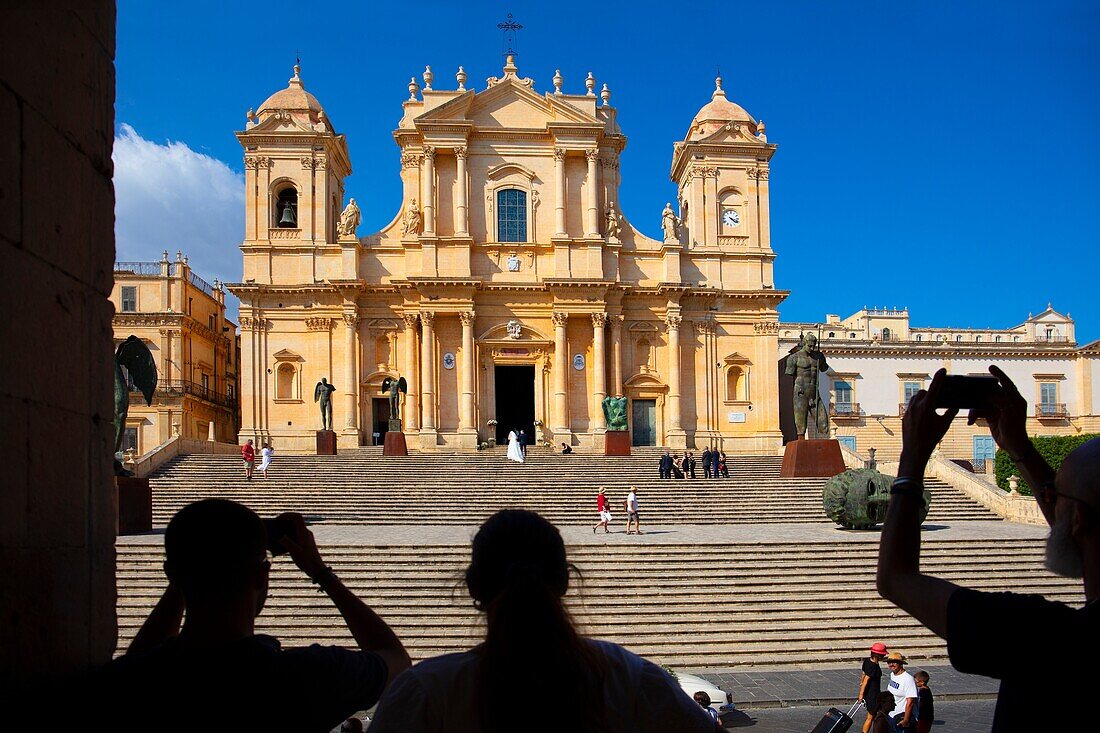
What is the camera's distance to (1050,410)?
52594 millimetres

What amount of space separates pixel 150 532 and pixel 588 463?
15.6 meters

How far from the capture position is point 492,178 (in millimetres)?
41406

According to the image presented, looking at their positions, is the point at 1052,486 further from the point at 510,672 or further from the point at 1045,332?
the point at 1045,332

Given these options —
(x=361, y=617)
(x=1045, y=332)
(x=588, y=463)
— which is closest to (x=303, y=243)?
(x=588, y=463)

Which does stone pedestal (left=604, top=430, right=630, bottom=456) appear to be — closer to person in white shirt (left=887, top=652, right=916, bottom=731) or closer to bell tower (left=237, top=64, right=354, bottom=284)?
bell tower (left=237, top=64, right=354, bottom=284)

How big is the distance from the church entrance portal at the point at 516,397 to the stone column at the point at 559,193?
6.17 meters

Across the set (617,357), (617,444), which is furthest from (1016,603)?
(617,357)

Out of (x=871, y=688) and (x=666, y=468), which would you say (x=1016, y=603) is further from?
(x=666, y=468)

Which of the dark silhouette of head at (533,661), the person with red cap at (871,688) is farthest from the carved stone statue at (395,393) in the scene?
the dark silhouette of head at (533,661)

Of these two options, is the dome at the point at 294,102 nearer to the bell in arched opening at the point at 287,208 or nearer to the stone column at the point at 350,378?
the bell in arched opening at the point at 287,208

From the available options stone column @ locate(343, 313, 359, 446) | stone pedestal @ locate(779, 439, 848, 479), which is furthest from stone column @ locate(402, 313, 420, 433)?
stone pedestal @ locate(779, 439, 848, 479)

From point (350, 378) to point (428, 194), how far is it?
28.1 ft

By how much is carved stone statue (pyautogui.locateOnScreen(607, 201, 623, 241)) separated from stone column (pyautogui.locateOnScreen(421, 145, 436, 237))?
7.64m

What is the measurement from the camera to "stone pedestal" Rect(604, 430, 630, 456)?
34062 millimetres
